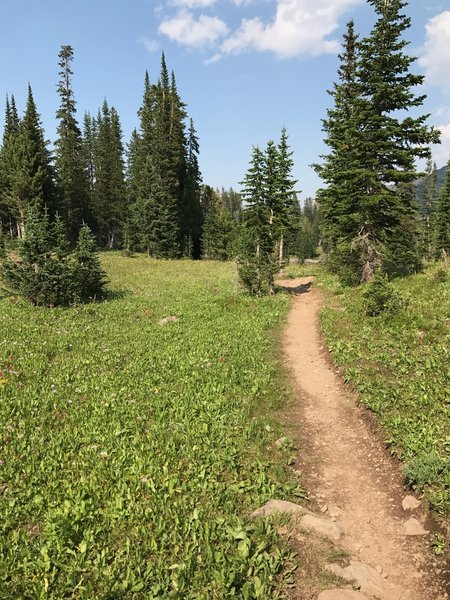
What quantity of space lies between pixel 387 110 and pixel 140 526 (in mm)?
23989

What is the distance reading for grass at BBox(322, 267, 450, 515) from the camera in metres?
7.93

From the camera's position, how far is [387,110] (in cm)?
2275

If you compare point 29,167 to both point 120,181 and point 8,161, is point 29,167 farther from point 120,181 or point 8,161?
point 120,181

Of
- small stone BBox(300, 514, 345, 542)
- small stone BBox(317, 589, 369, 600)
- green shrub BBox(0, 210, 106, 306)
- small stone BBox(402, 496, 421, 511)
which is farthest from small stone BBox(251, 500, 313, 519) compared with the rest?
green shrub BBox(0, 210, 106, 306)

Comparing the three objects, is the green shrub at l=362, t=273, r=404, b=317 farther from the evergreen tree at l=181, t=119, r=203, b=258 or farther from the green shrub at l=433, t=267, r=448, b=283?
the evergreen tree at l=181, t=119, r=203, b=258

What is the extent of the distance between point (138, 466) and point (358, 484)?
450cm

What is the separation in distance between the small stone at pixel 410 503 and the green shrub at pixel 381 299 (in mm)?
10014

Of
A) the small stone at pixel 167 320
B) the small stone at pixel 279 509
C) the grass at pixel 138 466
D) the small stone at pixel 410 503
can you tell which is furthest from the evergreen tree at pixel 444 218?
the small stone at pixel 279 509

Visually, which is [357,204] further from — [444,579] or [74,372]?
[444,579]

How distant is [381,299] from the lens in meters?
16.9

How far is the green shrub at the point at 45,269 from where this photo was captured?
22797 mm

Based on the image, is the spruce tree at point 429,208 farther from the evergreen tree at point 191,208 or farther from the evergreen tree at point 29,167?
the evergreen tree at point 29,167

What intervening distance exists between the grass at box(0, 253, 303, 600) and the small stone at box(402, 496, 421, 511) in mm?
1912

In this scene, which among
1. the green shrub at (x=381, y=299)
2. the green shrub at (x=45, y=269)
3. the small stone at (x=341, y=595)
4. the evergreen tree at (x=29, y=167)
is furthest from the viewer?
the evergreen tree at (x=29, y=167)
